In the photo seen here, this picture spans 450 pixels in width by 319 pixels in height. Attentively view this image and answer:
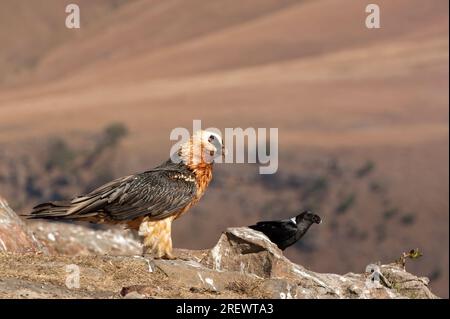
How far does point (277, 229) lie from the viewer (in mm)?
14312

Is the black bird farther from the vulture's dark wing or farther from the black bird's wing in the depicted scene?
the black bird's wing

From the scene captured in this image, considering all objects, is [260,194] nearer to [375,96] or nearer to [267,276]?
[375,96]

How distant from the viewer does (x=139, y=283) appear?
433 inches

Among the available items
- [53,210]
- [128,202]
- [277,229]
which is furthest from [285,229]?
[53,210]

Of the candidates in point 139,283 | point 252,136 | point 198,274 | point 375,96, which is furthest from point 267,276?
point 375,96

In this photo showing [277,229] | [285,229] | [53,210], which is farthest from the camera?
[285,229]

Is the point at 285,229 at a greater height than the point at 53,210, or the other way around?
the point at 53,210

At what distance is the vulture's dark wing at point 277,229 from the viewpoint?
46.4ft

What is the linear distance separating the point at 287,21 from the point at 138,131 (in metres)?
36.2

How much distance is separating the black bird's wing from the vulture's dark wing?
1258 millimetres

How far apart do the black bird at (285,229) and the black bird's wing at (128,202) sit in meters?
1.29

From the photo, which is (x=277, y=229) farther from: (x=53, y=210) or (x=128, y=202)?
(x=53, y=210)

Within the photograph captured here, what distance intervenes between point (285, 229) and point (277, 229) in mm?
177

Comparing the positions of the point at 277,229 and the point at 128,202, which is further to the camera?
the point at 277,229
